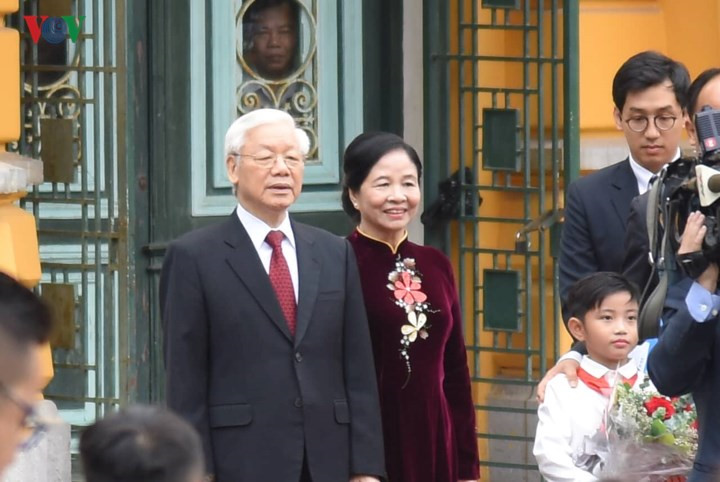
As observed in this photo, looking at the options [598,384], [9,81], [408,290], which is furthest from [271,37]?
[598,384]

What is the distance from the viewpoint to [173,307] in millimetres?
5637

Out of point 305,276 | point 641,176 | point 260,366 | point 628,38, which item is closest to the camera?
point 260,366

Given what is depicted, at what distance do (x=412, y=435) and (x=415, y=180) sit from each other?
794 mm

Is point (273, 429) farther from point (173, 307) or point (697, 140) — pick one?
point (697, 140)

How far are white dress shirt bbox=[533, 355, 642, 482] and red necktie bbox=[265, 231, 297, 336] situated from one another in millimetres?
867

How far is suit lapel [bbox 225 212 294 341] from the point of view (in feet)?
18.6

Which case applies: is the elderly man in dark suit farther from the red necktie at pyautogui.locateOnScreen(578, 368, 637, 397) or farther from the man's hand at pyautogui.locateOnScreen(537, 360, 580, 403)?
the red necktie at pyautogui.locateOnScreen(578, 368, 637, 397)

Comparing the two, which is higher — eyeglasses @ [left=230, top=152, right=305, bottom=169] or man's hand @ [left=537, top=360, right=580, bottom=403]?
eyeglasses @ [left=230, top=152, right=305, bottom=169]

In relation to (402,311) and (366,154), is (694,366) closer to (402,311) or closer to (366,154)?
(402,311)

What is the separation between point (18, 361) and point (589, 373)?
3028 millimetres

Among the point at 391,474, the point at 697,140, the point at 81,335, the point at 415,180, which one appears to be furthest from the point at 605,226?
the point at 81,335

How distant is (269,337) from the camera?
566 cm
